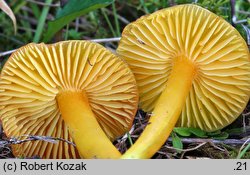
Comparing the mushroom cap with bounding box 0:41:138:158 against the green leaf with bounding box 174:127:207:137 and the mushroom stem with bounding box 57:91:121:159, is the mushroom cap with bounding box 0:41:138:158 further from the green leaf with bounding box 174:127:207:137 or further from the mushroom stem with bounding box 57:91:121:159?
the green leaf with bounding box 174:127:207:137

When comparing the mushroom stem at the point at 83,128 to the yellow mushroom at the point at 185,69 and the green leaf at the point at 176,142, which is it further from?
the green leaf at the point at 176,142

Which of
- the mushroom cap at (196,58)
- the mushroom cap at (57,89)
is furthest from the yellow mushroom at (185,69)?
the mushroom cap at (57,89)
